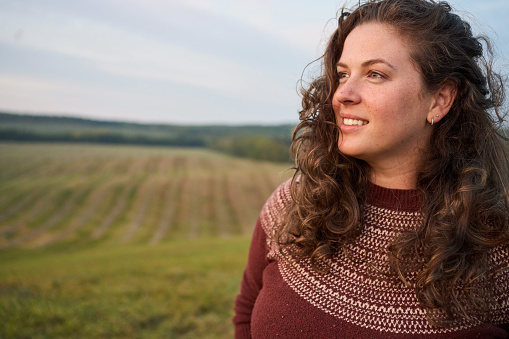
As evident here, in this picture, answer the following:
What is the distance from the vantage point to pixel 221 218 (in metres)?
27.2

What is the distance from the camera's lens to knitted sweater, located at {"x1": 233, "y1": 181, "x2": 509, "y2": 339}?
1.60m

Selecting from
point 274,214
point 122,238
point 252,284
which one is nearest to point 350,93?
point 274,214

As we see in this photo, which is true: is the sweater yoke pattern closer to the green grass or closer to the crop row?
the green grass

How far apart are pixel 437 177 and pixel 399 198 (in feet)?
0.67

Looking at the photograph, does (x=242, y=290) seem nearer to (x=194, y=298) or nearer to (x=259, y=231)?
(x=259, y=231)

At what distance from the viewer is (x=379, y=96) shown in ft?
5.27

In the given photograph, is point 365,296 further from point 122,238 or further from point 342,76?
point 122,238

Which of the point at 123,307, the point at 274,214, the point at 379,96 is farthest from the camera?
the point at 123,307

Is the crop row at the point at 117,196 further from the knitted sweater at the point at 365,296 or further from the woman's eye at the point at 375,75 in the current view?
the woman's eye at the point at 375,75

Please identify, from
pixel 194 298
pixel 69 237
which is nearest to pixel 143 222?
pixel 69 237

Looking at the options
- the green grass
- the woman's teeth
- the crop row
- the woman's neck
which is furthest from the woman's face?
the crop row

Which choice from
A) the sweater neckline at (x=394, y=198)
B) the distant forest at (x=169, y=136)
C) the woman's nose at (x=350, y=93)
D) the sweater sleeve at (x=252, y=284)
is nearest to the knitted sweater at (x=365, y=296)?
the sweater neckline at (x=394, y=198)

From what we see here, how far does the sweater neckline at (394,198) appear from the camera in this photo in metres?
1.80

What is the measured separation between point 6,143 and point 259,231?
101ft
